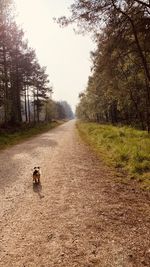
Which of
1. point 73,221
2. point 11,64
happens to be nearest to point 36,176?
point 73,221

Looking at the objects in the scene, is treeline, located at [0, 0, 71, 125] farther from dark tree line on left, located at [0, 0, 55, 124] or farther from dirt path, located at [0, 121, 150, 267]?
dirt path, located at [0, 121, 150, 267]

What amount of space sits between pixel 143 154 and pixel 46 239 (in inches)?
300

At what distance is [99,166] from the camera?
41.4ft

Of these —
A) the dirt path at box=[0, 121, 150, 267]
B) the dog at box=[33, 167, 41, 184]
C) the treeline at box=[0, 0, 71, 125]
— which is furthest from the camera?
the treeline at box=[0, 0, 71, 125]

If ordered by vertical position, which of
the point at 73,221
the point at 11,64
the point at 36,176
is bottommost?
the point at 73,221

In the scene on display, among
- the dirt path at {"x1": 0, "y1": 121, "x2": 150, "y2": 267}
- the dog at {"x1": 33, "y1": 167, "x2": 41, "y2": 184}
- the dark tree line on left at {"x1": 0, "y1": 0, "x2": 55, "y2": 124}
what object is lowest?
the dirt path at {"x1": 0, "y1": 121, "x2": 150, "y2": 267}

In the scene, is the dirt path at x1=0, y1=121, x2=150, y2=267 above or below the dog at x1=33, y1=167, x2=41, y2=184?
below

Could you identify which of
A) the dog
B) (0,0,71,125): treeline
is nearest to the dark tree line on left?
(0,0,71,125): treeline

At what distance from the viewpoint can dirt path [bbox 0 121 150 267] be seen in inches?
192

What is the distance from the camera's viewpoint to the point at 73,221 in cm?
643

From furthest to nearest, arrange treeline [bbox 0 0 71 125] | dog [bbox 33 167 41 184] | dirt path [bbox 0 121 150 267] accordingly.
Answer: treeline [bbox 0 0 71 125], dog [bbox 33 167 41 184], dirt path [bbox 0 121 150 267]

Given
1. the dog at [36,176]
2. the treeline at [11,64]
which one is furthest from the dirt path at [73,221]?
the treeline at [11,64]

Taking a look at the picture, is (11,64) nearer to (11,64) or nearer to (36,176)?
(11,64)

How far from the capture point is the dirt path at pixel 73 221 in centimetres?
489
